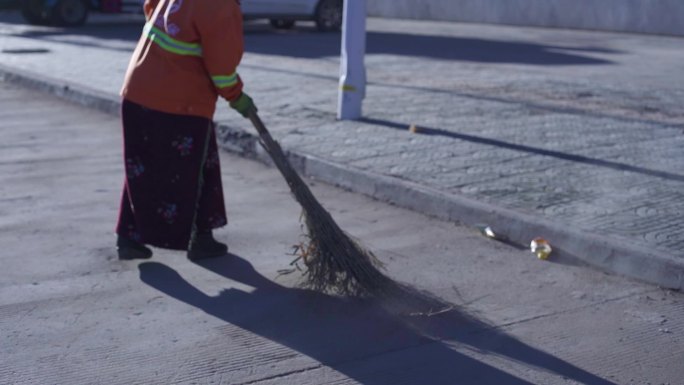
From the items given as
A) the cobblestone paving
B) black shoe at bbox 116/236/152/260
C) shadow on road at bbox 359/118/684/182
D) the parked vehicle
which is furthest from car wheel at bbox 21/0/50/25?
black shoe at bbox 116/236/152/260

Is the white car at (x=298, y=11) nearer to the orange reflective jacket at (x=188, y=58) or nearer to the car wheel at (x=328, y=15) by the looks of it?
the car wheel at (x=328, y=15)

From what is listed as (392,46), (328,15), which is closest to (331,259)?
(392,46)

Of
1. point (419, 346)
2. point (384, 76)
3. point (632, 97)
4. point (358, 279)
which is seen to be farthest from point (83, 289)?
point (384, 76)

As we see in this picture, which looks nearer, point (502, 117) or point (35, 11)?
point (502, 117)

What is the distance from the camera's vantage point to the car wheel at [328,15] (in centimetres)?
2178

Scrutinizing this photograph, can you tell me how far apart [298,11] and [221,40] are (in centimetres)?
1652

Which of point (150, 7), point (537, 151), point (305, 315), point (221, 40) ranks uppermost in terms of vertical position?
point (150, 7)

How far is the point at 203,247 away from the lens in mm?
6020

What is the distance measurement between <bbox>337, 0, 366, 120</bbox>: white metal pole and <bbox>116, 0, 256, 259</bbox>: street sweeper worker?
A: 3.88m

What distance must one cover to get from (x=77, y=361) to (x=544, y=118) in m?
6.12

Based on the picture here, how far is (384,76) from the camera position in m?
13.1

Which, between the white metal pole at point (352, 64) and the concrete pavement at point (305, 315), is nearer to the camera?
the concrete pavement at point (305, 315)

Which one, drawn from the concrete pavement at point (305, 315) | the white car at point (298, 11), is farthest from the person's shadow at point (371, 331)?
the white car at point (298, 11)

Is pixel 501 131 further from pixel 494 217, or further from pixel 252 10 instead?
pixel 252 10
